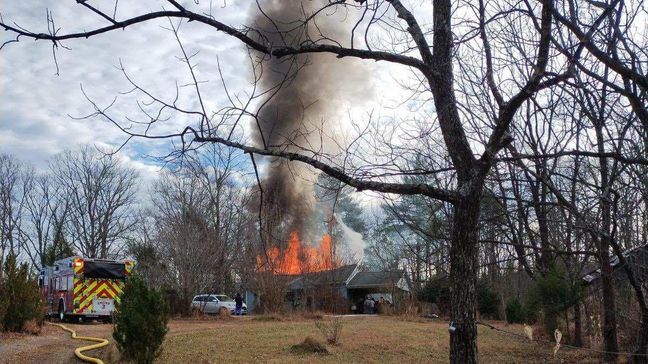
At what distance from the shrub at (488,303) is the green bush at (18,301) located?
19769 millimetres

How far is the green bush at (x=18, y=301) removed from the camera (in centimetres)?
1595

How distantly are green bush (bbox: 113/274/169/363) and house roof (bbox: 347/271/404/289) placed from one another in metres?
23.6

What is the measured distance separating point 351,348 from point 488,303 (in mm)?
16896

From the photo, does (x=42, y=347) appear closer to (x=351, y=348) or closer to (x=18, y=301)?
(x=18, y=301)

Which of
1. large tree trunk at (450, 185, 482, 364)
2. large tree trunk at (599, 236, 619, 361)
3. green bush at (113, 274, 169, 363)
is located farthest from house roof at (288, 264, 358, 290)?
large tree trunk at (450, 185, 482, 364)

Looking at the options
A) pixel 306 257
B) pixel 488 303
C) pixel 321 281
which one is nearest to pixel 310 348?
pixel 488 303

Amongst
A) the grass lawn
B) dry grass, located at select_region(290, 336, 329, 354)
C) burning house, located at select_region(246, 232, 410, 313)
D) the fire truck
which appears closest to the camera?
the grass lawn

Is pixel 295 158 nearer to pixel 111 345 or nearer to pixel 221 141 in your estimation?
pixel 221 141

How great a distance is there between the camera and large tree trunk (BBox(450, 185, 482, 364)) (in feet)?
14.8

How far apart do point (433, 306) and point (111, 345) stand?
2020 centimetres

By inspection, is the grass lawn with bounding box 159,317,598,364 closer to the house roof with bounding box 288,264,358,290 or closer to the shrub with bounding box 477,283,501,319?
the shrub with bounding box 477,283,501,319

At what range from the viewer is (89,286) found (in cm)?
2192

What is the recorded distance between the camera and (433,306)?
29797 mm

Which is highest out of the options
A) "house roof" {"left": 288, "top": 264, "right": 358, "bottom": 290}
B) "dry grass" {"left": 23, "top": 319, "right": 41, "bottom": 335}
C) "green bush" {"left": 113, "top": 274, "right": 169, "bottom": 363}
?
"house roof" {"left": 288, "top": 264, "right": 358, "bottom": 290}
